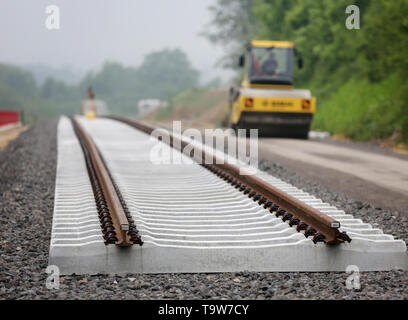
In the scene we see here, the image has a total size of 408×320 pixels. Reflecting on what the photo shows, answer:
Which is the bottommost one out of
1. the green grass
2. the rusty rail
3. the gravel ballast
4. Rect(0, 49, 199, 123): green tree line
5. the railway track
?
the gravel ballast

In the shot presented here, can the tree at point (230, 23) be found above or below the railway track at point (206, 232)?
above

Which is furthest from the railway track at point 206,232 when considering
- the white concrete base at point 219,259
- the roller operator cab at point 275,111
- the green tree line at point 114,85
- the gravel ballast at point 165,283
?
the green tree line at point 114,85

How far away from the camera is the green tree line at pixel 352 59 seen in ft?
61.8

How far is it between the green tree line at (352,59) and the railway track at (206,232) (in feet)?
35.5

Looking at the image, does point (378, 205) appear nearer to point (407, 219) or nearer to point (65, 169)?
point (407, 219)

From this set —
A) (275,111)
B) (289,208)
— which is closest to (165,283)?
(289,208)

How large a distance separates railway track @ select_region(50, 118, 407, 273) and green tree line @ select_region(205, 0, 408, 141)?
1081 centimetres

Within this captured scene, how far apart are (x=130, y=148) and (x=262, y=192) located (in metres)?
7.18

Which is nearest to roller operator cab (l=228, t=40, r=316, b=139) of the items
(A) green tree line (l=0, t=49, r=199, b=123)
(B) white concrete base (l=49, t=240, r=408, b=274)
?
(B) white concrete base (l=49, t=240, r=408, b=274)

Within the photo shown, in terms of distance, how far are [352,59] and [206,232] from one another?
23.6m

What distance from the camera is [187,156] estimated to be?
1180 cm

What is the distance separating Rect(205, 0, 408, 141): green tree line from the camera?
742 inches

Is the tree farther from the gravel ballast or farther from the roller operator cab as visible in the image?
the gravel ballast

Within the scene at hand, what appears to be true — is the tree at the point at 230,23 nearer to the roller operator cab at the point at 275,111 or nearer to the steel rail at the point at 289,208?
the roller operator cab at the point at 275,111
